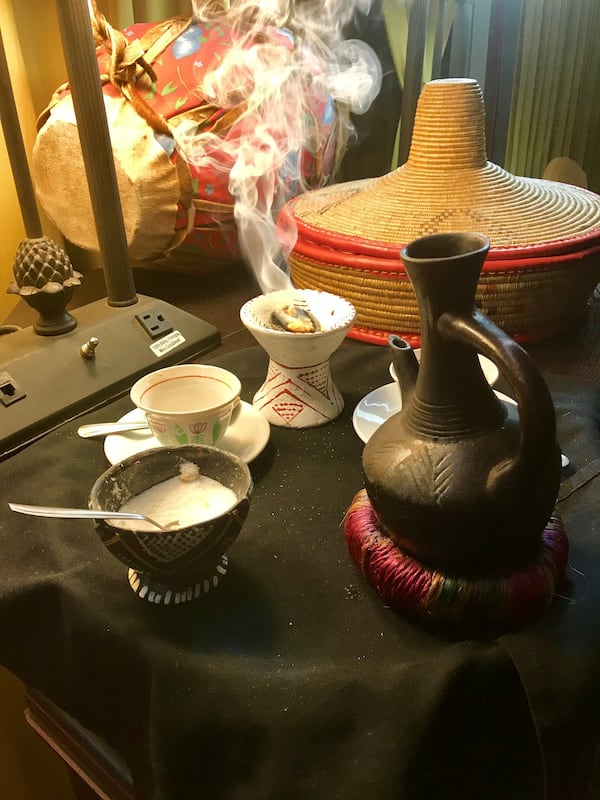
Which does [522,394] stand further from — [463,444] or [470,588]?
[470,588]

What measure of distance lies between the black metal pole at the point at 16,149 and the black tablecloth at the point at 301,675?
55cm

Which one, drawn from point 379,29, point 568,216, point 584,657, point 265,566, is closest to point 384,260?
point 568,216

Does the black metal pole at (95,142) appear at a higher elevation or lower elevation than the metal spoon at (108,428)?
higher

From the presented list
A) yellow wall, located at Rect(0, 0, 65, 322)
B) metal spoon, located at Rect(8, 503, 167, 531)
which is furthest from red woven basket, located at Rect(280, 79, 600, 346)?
yellow wall, located at Rect(0, 0, 65, 322)

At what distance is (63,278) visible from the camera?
1126 millimetres

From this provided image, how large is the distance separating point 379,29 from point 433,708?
177cm

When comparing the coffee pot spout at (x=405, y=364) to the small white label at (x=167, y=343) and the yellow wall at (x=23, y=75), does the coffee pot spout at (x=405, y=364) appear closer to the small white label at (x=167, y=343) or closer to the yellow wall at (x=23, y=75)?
the small white label at (x=167, y=343)

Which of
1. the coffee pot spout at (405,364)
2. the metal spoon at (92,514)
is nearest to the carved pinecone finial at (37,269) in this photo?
the metal spoon at (92,514)

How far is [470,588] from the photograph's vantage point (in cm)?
61

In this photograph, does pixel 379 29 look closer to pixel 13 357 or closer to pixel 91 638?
pixel 13 357

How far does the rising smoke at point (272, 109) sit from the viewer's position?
1407 mm

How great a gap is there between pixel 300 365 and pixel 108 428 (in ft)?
0.89

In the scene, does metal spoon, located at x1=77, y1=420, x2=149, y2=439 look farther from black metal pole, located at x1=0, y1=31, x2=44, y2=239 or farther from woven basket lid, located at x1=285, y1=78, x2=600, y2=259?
woven basket lid, located at x1=285, y1=78, x2=600, y2=259

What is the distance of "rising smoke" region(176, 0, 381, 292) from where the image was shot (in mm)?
1407
